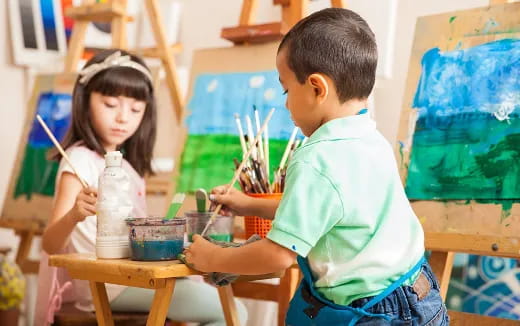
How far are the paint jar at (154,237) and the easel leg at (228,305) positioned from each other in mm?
412

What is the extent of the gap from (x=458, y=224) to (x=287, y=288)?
0.53m

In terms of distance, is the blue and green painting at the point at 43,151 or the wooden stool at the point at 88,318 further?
the blue and green painting at the point at 43,151

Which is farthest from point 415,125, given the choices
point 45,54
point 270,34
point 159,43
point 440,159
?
point 45,54

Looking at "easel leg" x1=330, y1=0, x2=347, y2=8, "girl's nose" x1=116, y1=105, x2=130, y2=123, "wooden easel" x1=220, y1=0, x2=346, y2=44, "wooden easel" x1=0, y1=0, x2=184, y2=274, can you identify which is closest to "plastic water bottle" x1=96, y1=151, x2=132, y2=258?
"girl's nose" x1=116, y1=105, x2=130, y2=123

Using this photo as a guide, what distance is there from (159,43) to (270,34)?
2.46ft

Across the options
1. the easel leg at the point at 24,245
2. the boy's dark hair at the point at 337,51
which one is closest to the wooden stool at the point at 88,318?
the boy's dark hair at the point at 337,51

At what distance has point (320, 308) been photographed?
3.99 feet

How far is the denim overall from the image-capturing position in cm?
118

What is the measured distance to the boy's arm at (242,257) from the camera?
1.13 meters

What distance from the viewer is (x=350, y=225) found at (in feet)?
3.82

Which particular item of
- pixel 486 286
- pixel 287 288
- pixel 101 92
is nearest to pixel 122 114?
pixel 101 92

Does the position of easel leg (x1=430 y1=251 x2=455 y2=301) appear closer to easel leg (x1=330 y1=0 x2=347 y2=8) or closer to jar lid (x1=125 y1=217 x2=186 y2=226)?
jar lid (x1=125 y1=217 x2=186 y2=226)

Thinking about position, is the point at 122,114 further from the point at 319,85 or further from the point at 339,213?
the point at 339,213

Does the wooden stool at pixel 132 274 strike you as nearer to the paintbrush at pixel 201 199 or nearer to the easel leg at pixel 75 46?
the paintbrush at pixel 201 199
